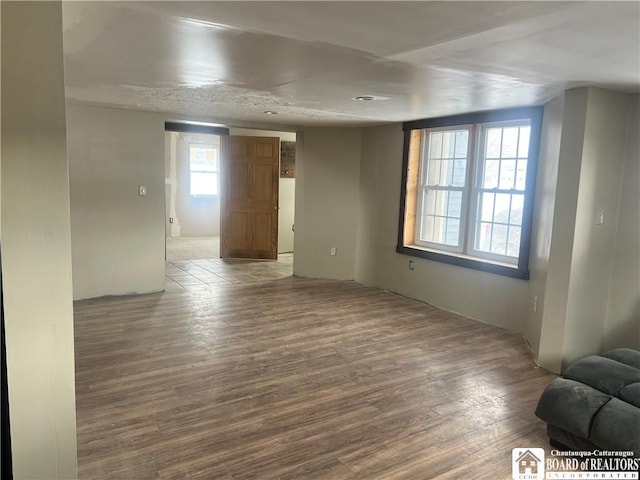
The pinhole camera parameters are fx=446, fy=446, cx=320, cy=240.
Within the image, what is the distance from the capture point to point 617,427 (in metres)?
2.21

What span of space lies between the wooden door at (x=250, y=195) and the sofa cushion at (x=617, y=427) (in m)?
6.02

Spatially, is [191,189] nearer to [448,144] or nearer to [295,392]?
[448,144]

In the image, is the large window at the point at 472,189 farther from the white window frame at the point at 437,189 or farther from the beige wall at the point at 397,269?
the beige wall at the point at 397,269

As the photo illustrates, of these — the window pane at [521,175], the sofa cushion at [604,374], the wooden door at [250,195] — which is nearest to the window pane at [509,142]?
the window pane at [521,175]

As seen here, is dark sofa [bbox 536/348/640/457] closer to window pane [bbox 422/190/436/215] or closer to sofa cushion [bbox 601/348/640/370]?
sofa cushion [bbox 601/348/640/370]

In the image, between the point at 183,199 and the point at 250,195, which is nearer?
the point at 250,195

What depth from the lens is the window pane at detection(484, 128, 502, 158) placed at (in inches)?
184

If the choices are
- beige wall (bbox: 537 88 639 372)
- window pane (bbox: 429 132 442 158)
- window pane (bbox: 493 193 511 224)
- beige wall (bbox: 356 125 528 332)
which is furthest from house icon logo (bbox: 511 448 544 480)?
window pane (bbox: 429 132 442 158)

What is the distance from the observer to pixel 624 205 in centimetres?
350

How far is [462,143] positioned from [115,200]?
403 centimetres

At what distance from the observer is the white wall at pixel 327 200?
6.32 metres

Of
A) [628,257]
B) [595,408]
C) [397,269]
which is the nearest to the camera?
[595,408]

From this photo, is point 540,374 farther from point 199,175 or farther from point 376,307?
point 199,175

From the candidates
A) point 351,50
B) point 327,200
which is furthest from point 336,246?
point 351,50
